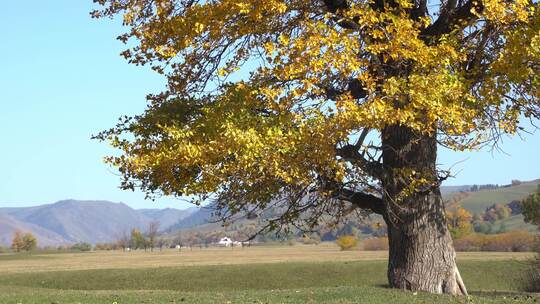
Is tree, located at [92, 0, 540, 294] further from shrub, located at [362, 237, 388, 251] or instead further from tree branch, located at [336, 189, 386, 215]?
shrub, located at [362, 237, 388, 251]

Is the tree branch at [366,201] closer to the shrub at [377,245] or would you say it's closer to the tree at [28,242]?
the shrub at [377,245]

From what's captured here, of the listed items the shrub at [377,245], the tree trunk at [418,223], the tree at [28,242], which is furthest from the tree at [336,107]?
the tree at [28,242]

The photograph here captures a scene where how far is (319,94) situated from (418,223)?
5352 mm

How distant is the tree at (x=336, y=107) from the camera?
17.9m

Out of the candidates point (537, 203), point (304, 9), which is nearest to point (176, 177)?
point (304, 9)

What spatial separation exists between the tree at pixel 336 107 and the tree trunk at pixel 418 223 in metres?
0.04

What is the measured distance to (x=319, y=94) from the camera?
1955cm

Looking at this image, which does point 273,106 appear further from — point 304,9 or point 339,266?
point 339,266

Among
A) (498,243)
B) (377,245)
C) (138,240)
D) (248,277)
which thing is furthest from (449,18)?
(138,240)

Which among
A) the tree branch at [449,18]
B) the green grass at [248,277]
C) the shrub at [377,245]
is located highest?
the tree branch at [449,18]

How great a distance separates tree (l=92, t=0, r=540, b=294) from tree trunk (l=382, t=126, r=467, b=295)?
4 centimetres

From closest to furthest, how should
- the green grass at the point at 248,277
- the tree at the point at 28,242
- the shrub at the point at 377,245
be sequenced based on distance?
1. the green grass at the point at 248,277
2. the shrub at the point at 377,245
3. the tree at the point at 28,242

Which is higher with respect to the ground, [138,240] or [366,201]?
[138,240]

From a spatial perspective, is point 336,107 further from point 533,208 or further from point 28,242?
point 28,242
